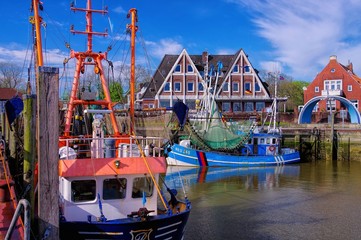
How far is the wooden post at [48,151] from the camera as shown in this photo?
8391mm

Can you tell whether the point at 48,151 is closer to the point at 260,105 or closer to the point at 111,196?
the point at 111,196

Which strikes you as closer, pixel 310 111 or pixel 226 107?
pixel 310 111

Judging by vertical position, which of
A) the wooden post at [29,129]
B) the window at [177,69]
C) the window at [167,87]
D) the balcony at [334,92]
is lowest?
the wooden post at [29,129]

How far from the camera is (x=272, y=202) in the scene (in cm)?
1997

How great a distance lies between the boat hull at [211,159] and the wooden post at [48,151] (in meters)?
24.7

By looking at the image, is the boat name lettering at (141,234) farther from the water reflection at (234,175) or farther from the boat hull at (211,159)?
the boat hull at (211,159)

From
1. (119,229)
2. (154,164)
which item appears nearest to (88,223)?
(119,229)

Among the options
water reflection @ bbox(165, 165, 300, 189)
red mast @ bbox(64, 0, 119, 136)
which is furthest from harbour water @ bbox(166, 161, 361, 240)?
red mast @ bbox(64, 0, 119, 136)

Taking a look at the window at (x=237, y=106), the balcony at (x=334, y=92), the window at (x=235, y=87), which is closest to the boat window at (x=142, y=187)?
the window at (x=237, y=106)

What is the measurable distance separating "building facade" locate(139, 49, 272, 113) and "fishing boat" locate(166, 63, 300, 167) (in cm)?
1499

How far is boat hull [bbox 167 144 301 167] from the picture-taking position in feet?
109

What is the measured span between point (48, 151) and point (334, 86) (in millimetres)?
53037

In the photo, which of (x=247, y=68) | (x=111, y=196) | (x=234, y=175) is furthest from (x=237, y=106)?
(x=111, y=196)

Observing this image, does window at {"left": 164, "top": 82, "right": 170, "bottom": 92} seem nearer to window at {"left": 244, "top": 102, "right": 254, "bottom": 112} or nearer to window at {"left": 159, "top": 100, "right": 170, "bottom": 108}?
window at {"left": 159, "top": 100, "right": 170, "bottom": 108}
